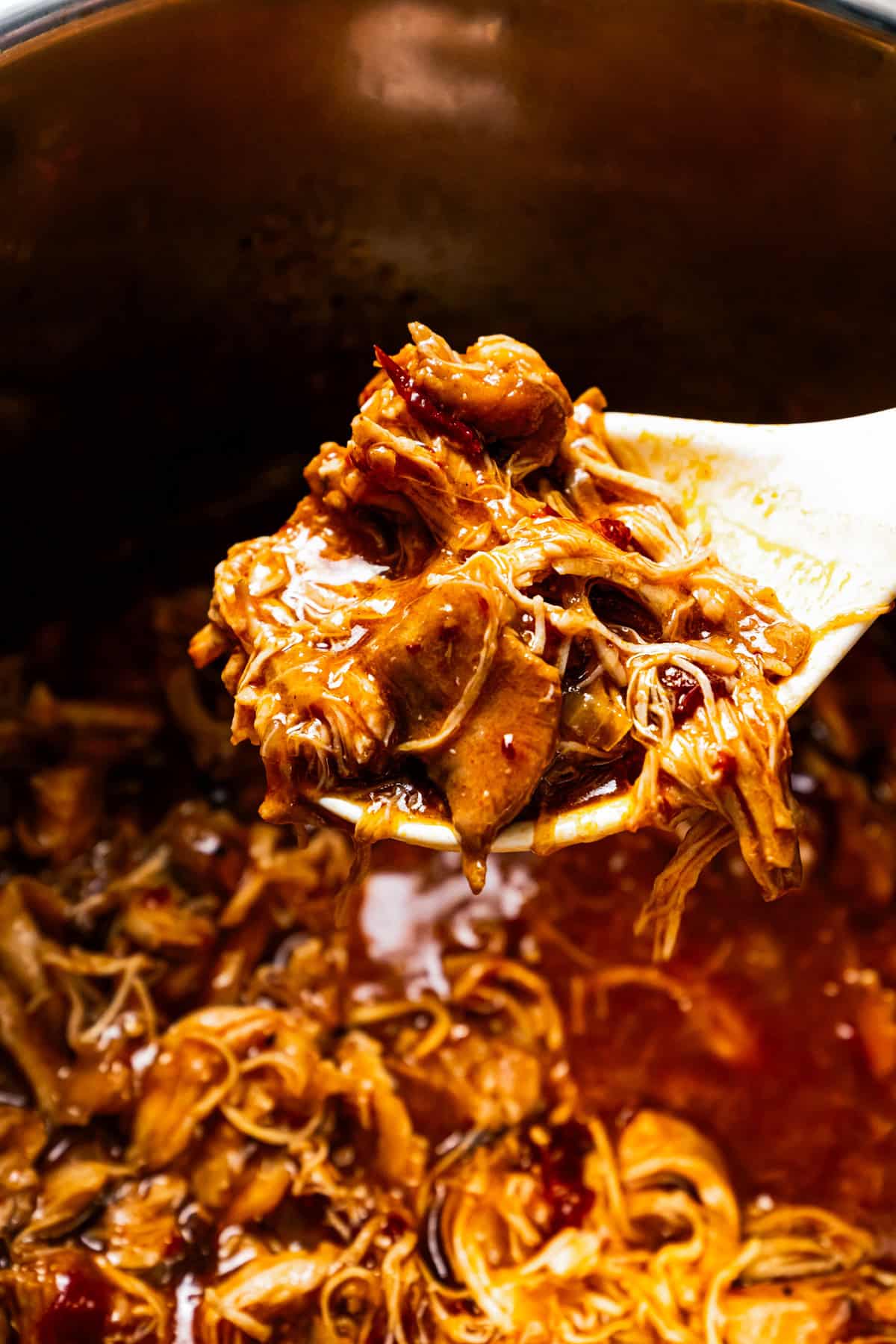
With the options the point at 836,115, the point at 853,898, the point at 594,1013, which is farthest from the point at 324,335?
the point at 853,898

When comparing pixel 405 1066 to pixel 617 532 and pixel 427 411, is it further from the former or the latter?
pixel 427 411

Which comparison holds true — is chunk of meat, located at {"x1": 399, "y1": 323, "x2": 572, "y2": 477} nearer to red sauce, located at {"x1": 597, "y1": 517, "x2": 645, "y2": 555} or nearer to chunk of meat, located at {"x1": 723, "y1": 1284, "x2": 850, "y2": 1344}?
red sauce, located at {"x1": 597, "y1": 517, "x2": 645, "y2": 555}

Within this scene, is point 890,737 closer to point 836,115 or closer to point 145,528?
point 836,115

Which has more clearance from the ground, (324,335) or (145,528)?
(324,335)

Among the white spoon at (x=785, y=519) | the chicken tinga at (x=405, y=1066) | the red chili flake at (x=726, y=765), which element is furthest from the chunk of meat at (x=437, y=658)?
the chicken tinga at (x=405, y=1066)

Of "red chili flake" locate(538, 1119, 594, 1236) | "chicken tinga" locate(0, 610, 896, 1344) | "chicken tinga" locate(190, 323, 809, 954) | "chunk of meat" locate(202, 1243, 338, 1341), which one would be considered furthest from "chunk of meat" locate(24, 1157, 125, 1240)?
"chicken tinga" locate(190, 323, 809, 954)

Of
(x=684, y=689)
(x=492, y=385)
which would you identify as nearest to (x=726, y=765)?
(x=684, y=689)
